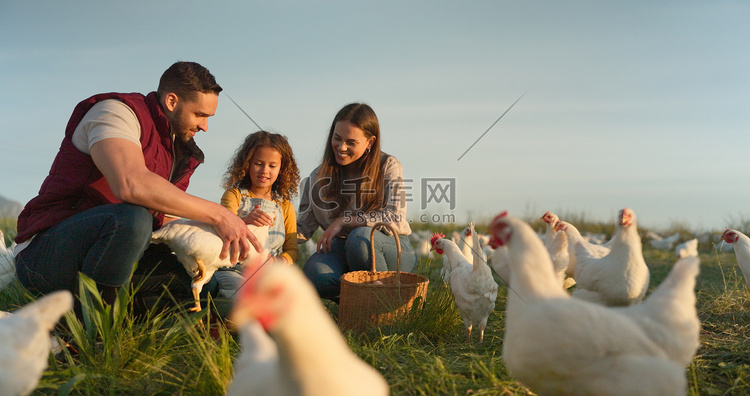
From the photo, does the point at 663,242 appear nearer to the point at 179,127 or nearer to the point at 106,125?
the point at 179,127

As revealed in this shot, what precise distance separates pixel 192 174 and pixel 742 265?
4.97 metres

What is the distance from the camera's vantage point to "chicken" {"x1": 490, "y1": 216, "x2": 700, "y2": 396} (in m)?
1.83

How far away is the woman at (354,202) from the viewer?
3.90 metres

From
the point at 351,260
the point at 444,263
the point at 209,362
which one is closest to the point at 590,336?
the point at 209,362

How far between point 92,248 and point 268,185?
1.60 metres

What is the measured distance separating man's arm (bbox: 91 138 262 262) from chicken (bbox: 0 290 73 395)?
0.68m

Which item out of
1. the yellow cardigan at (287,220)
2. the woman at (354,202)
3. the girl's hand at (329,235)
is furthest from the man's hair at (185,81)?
the girl's hand at (329,235)

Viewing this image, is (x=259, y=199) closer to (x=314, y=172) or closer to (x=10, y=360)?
(x=314, y=172)

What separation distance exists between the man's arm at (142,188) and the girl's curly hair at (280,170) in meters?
1.21

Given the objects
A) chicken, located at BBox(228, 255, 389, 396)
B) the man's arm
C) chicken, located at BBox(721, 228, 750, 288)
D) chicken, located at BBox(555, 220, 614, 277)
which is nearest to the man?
the man's arm

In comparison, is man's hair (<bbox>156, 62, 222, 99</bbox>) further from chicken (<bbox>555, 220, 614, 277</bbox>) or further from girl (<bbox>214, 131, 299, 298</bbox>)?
chicken (<bbox>555, 220, 614, 277</bbox>)

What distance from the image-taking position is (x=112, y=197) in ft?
9.48

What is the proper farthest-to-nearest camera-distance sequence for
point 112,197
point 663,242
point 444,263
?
point 663,242, point 444,263, point 112,197

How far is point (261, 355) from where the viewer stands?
1.68 meters
